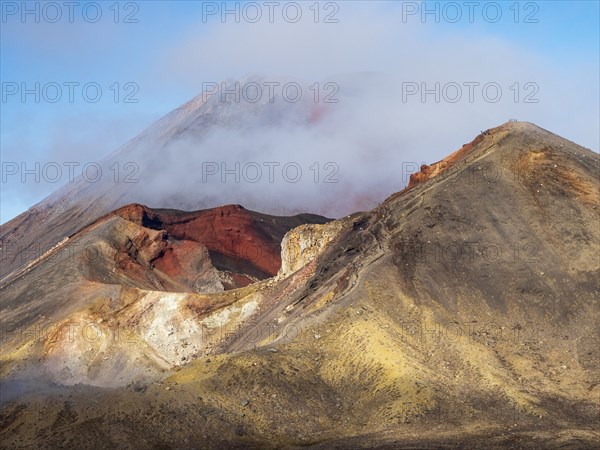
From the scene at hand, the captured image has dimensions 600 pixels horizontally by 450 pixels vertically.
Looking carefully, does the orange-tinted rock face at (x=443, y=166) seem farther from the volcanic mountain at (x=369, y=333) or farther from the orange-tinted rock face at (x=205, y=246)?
the orange-tinted rock face at (x=205, y=246)

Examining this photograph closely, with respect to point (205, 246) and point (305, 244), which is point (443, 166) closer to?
point (305, 244)

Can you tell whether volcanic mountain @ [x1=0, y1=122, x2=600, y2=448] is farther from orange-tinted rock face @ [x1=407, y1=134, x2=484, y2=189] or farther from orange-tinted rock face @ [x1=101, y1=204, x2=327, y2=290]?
orange-tinted rock face @ [x1=101, y1=204, x2=327, y2=290]

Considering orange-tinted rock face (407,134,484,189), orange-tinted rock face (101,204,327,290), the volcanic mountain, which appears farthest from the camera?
orange-tinted rock face (101,204,327,290)

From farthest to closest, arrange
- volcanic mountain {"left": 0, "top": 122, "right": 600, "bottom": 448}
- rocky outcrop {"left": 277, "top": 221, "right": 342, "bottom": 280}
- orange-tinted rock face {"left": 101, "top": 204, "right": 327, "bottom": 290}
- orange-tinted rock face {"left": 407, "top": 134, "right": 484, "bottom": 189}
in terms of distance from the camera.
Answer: orange-tinted rock face {"left": 101, "top": 204, "right": 327, "bottom": 290} → orange-tinted rock face {"left": 407, "top": 134, "right": 484, "bottom": 189} → rocky outcrop {"left": 277, "top": 221, "right": 342, "bottom": 280} → volcanic mountain {"left": 0, "top": 122, "right": 600, "bottom": 448}

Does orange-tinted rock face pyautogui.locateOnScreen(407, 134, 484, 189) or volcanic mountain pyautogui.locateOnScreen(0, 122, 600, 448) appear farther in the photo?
orange-tinted rock face pyautogui.locateOnScreen(407, 134, 484, 189)

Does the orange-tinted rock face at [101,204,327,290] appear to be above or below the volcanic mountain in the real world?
below

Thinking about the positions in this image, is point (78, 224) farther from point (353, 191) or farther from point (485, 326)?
point (485, 326)

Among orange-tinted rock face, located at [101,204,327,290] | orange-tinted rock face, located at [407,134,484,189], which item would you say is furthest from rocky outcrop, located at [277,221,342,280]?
orange-tinted rock face, located at [101,204,327,290]

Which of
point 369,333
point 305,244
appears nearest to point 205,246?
point 305,244

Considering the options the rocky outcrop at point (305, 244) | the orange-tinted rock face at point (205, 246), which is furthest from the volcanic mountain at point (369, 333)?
the orange-tinted rock face at point (205, 246)
